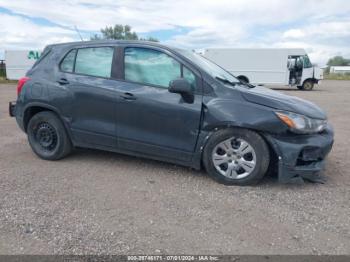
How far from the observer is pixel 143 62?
4.25 meters

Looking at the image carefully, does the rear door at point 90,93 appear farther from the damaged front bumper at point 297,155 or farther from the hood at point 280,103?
the damaged front bumper at point 297,155

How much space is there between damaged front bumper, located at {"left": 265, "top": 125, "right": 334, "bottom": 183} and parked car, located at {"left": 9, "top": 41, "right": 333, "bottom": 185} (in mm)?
11

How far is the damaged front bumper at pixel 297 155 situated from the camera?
367 centimetres

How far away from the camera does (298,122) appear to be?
3670 mm

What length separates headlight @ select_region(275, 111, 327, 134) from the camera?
12.0 ft

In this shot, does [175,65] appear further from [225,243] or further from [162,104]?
[225,243]

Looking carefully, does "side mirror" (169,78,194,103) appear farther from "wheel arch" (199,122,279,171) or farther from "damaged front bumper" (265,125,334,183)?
"damaged front bumper" (265,125,334,183)

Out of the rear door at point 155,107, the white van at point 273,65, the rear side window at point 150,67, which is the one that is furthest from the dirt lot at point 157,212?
the white van at point 273,65

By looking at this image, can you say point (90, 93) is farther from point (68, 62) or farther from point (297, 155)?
point (297, 155)

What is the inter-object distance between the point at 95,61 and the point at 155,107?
119 centimetres

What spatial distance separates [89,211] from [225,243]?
4.59 ft

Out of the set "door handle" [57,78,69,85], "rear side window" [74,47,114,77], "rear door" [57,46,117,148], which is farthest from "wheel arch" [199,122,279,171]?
"door handle" [57,78,69,85]

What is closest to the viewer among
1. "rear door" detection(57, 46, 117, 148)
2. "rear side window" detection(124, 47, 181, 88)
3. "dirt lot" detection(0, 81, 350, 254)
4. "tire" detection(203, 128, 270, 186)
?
"dirt lot" detection(0, 81, 350, 254)

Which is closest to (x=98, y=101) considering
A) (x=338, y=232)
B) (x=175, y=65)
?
(x=175, y=65)
